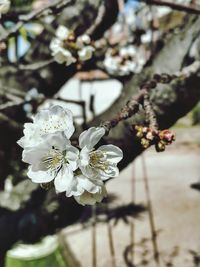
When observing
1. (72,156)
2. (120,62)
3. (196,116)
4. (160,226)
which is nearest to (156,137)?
(72,156)

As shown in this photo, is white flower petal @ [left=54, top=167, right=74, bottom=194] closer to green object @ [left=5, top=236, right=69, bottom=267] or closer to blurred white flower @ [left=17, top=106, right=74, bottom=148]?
blurred white flower @ [left=17, top=106, right=74, bottom=148]

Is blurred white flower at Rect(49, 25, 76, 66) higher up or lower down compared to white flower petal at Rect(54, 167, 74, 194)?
lower down

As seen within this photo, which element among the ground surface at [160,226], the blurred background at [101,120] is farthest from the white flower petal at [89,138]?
the ground surface at [160,226]

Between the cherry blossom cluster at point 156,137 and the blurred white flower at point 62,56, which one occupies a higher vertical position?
the cherry blossom cluster at point 156,137

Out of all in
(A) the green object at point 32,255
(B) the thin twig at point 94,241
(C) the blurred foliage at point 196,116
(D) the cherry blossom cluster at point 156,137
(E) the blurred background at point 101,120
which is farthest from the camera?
(C) the blurred foliage at point 196,116

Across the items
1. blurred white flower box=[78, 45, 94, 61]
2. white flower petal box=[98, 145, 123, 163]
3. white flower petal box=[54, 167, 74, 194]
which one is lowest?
blurred white flower box=[78, 45, 94, 61]

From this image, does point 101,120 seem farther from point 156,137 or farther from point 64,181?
point 64,181

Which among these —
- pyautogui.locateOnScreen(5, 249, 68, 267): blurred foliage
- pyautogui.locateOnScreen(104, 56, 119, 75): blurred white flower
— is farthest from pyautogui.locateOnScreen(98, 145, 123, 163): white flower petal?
pyautogui.locateOnScreen(5, 249, 68, 267): blurred foliage

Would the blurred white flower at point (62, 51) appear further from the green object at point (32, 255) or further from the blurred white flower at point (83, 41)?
the green object at point (32, 255)
